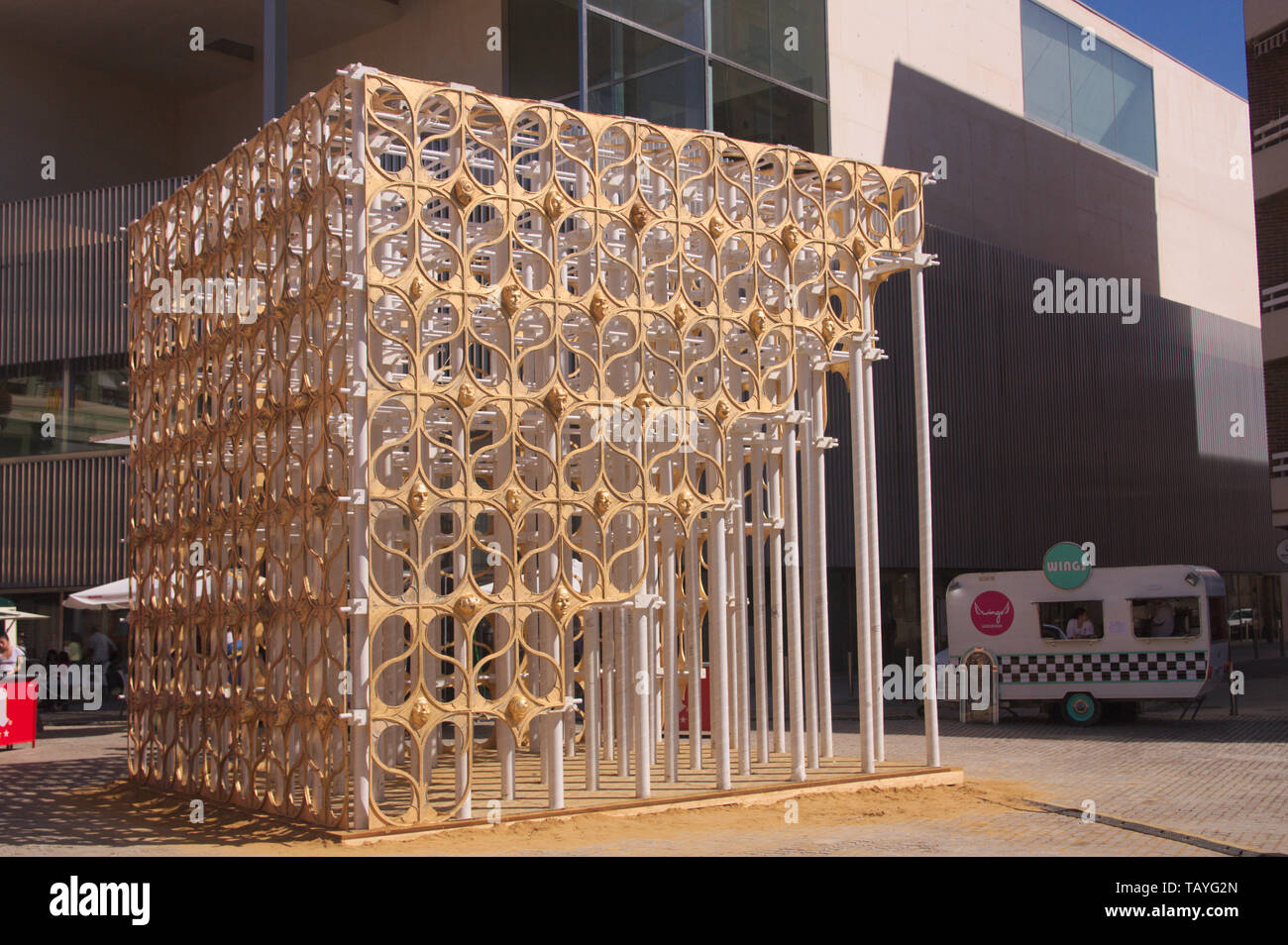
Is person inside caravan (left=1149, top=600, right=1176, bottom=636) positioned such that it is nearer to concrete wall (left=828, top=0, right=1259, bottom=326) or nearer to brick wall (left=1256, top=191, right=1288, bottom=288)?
brick wall (left=1256, top=191, right=1288, bottom=288)

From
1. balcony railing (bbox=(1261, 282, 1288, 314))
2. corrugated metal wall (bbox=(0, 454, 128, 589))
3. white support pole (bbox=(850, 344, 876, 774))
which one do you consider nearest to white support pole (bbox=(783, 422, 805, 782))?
white support pole (bbox=(850, 344, 876, 774))

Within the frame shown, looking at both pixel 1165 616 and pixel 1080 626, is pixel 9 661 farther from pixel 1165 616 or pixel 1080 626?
pixel 1165 616

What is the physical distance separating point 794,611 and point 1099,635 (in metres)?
8.05

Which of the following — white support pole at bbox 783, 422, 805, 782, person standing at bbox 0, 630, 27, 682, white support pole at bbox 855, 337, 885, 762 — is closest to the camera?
white support pole at bbox 783, 422, 805, 782

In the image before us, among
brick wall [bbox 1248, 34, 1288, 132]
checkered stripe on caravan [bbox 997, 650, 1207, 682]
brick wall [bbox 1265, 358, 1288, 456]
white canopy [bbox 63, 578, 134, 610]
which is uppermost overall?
brick wall [bbox 1248, 34, 1288, 132]

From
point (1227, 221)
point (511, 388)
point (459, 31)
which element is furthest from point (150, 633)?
point (1227, 221)

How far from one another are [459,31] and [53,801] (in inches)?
778

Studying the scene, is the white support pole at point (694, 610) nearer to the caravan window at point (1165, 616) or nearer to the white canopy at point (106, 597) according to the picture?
the caravan window at point (1165, 616)

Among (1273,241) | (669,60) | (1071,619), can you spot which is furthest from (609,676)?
(1273,241)

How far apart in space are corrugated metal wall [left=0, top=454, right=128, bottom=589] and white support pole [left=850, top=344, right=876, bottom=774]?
18.0 meters

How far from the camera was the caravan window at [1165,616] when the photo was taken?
2048 centimetres

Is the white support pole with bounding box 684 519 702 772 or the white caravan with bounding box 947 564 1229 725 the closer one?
the white support pole with bounding box 684 519 702 772

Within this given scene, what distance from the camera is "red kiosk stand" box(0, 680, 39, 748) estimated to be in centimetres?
2086

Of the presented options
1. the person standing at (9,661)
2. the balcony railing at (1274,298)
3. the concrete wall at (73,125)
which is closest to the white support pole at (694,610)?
the person standing at (9,661)
